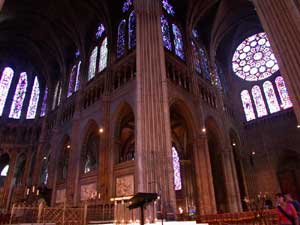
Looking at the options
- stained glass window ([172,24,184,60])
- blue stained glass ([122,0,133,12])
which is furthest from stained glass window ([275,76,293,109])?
blue stained glass ([122,0,133,12])

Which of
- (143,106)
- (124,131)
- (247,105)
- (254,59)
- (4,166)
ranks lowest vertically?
(143,106)

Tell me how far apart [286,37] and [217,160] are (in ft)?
45.8

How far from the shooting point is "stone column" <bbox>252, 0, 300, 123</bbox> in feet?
24.9

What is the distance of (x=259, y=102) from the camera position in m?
23.9

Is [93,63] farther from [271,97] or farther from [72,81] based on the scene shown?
[271,97]

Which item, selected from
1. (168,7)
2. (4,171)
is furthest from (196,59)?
(4,171)

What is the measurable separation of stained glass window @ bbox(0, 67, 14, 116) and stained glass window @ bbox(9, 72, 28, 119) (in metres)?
1.01

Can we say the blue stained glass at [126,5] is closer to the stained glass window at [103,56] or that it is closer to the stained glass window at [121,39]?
the stained glass window at [121,39]

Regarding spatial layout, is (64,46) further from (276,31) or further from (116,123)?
(276,31)

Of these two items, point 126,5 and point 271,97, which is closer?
point 126,5

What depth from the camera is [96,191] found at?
15195 millimetres

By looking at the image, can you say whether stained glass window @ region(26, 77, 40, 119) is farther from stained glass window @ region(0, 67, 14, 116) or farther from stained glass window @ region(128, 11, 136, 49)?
stained glass window @ region(128, 11, 136, 49)

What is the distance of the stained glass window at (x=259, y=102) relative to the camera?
2339 centimetres

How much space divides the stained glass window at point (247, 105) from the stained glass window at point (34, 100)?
25.3 m
